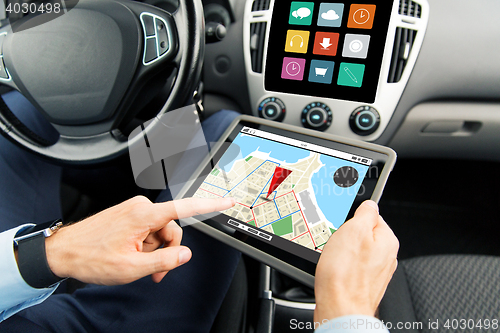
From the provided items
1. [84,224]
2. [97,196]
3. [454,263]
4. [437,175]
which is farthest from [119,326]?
[437,175]

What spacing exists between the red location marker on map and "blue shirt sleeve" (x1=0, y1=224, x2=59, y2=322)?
0.48m

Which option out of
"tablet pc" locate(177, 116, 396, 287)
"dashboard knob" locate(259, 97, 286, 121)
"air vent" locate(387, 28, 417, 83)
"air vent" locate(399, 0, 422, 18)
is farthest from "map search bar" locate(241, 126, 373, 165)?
"air vent" locate(399, 0, 422, 18)

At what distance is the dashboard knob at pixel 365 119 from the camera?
0.81m

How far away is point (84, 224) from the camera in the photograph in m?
0.54

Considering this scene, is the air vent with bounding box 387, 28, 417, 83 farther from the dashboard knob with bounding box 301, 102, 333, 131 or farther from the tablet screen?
the tablet screen

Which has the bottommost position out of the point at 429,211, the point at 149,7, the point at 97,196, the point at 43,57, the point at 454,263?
the point at 429,211

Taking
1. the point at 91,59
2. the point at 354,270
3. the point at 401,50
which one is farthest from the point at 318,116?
the point at 91,59

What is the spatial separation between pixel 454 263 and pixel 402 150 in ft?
1.29

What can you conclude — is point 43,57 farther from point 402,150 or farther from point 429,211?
point 429,211

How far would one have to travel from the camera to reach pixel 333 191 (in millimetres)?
615

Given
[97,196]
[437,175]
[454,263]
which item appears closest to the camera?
[454,263]

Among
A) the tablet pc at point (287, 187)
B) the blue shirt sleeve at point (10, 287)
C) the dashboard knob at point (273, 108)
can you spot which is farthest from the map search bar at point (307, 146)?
the blue shirt sleeve at point (10, 287)

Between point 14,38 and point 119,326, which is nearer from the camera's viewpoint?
point 119,326

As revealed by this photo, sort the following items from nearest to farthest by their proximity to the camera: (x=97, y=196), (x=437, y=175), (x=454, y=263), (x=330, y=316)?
(x=330, y=316)
(x=454, y=263)
(x=97, y=196)
(x=437, y=175)
